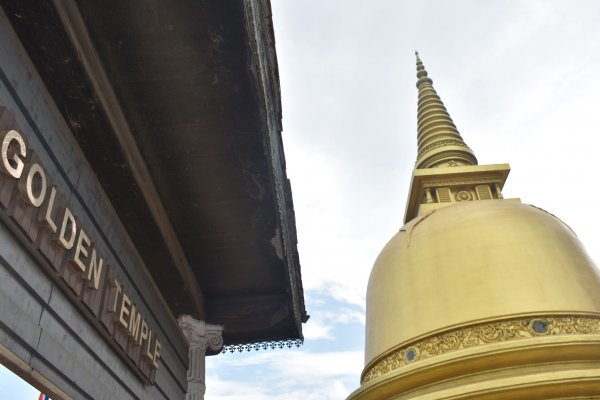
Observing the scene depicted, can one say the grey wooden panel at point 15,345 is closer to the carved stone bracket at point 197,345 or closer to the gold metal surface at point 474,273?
the carved stone bracket at point 197,345

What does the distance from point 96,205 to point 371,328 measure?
12025 mm

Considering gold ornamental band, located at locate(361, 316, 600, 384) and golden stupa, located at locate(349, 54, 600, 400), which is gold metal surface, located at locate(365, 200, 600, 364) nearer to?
golden stupa, located at locate(349, 54, 600, 400)

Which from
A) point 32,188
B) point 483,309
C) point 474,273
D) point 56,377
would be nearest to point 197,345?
point 56,377

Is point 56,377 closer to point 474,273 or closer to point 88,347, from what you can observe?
point 88,347

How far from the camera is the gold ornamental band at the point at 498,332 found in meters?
12.0

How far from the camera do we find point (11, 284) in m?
3.41

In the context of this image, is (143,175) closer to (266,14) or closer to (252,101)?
(252,101)

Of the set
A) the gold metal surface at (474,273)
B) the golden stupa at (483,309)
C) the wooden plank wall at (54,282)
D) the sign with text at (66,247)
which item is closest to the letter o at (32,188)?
the sign with text at (66,247)

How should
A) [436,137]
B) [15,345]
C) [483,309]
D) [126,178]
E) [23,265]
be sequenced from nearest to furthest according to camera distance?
[15,345] → [23,265] → [126,178] → [483,309] → [436,137]

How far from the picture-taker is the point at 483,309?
1295 cm

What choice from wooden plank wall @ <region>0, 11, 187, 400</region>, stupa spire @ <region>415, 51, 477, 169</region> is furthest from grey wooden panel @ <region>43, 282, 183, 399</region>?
stupa spire @ <region>415, 51, 477, 169</region>

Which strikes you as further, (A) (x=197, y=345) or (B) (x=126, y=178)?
(A) (x=197, y=345)

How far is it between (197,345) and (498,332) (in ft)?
24.4

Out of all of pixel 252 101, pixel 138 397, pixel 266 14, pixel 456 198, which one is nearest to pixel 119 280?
pixel 138 397
